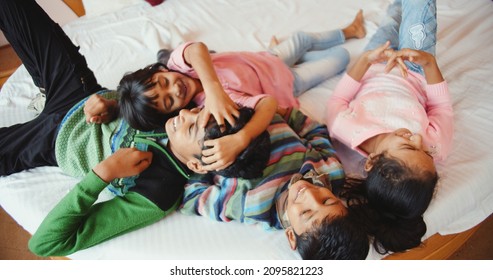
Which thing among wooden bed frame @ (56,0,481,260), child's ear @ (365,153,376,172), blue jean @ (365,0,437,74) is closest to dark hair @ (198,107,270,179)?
child's ear @ (365,153,376,172)

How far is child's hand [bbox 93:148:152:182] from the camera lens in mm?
792

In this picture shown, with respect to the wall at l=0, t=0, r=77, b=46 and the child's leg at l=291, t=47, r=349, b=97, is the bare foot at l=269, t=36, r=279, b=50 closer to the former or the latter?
the child's leg at l=291, t=47, r=349, b=97

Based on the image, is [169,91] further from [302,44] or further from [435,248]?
[435,248]

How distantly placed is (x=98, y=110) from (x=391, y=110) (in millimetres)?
810

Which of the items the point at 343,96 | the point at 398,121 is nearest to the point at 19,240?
the point at 343,96

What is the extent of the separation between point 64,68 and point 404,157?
38.2 inches

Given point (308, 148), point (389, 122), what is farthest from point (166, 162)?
point (389, 122)

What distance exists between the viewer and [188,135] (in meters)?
0.74

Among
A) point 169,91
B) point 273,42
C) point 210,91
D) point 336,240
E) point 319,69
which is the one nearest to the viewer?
point 336,240

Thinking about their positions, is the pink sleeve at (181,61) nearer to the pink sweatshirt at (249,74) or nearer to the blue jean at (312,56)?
the pink sweatshirt at (249,74)

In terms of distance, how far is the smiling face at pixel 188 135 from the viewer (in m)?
0.73

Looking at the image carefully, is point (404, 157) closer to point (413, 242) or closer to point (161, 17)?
point (413, 242)

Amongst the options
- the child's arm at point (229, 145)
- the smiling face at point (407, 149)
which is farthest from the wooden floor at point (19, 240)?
the child's arm at point (229, 145)

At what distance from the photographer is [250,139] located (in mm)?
732
